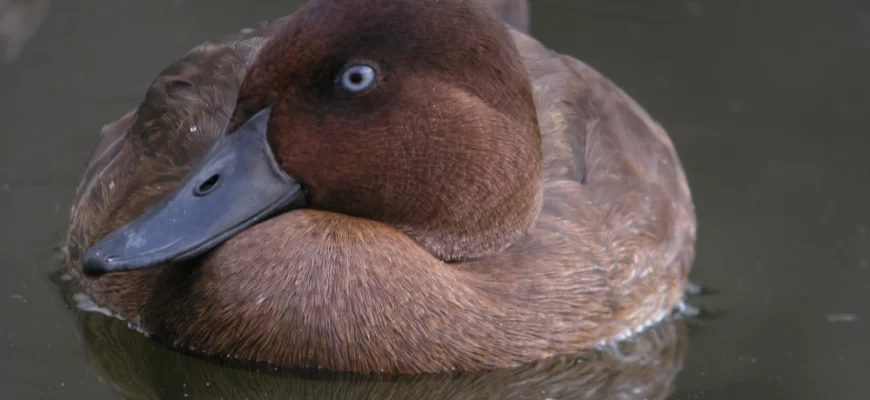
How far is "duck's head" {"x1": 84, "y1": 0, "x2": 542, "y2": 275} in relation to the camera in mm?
4520

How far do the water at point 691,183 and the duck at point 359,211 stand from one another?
16 centimetres

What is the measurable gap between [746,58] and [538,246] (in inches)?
133

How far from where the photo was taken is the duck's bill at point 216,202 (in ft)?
14.8

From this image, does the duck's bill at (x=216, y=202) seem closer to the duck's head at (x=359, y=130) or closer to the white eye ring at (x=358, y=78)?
the duck's head at (x=359, y=130)

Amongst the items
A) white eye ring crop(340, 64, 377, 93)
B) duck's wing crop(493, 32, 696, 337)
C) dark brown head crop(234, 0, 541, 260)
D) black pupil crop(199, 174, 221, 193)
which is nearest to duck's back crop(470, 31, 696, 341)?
duck's wing crop(493, 32, 696, 337)

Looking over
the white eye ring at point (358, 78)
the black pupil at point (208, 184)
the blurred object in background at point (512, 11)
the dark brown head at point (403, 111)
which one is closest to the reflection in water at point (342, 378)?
the dark brown head at point (403, 111)

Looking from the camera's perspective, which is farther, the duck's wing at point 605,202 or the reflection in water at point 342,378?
the duck's wing at point 605,202

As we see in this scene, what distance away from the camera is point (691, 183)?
22.7ft

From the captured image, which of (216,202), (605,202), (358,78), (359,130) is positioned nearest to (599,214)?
(605,202)

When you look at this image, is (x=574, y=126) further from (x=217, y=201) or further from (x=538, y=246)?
(x=217, y=201)

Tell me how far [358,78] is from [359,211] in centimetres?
52

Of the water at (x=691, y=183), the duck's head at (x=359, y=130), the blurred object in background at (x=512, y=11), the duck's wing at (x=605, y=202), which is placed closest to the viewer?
the duck's head at (x=359, y=130)

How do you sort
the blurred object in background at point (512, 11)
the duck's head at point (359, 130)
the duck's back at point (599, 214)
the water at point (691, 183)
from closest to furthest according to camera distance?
the duck's head at point (359, 130) < the water at point (691, 183) < the duck's back at point (599, 214) < the blurred object in background at point (512, 11)

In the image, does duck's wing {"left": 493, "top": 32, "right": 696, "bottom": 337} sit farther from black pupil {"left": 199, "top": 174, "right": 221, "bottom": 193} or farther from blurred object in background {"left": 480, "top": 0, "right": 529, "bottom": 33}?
black pupil {"left": 199, "top": 174, "right": 221, "bottom": 193}
